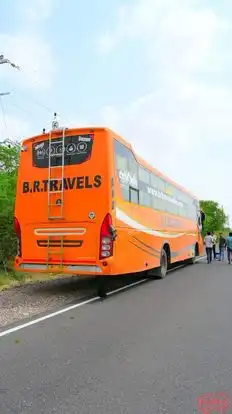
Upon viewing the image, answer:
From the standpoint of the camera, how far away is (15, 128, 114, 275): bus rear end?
10.5 m

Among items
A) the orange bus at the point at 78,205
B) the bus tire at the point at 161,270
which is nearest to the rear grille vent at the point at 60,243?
the orange bus at the point at 78,205

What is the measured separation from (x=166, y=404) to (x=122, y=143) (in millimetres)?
7968

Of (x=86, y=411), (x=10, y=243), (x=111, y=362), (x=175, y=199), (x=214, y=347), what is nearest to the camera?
(x=86, y=411)

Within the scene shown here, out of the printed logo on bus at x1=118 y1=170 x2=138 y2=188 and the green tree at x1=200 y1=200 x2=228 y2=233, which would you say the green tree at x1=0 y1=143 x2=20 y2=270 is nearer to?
the printed logo on bus at x1=118 y1=170 x2=138 y2=188

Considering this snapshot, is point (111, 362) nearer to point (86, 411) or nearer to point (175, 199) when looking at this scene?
point (86, 411)

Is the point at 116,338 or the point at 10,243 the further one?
the point at 10,243

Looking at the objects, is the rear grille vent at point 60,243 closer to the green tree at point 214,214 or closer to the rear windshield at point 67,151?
the rear windshield at point 67,151

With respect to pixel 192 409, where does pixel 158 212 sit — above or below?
above

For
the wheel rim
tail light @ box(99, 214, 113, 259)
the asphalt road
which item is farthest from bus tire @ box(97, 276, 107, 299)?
the wheel rim

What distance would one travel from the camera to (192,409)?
167 inches

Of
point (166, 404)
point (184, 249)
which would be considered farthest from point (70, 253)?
point (184, 249)

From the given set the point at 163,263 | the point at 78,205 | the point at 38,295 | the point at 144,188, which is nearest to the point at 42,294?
the point at 38,295

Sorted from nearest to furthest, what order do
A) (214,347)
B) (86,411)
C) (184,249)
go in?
1. (86,411)
2. (214,347)
3. (184,249)

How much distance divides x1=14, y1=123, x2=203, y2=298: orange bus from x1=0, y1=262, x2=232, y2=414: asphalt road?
1505mm
